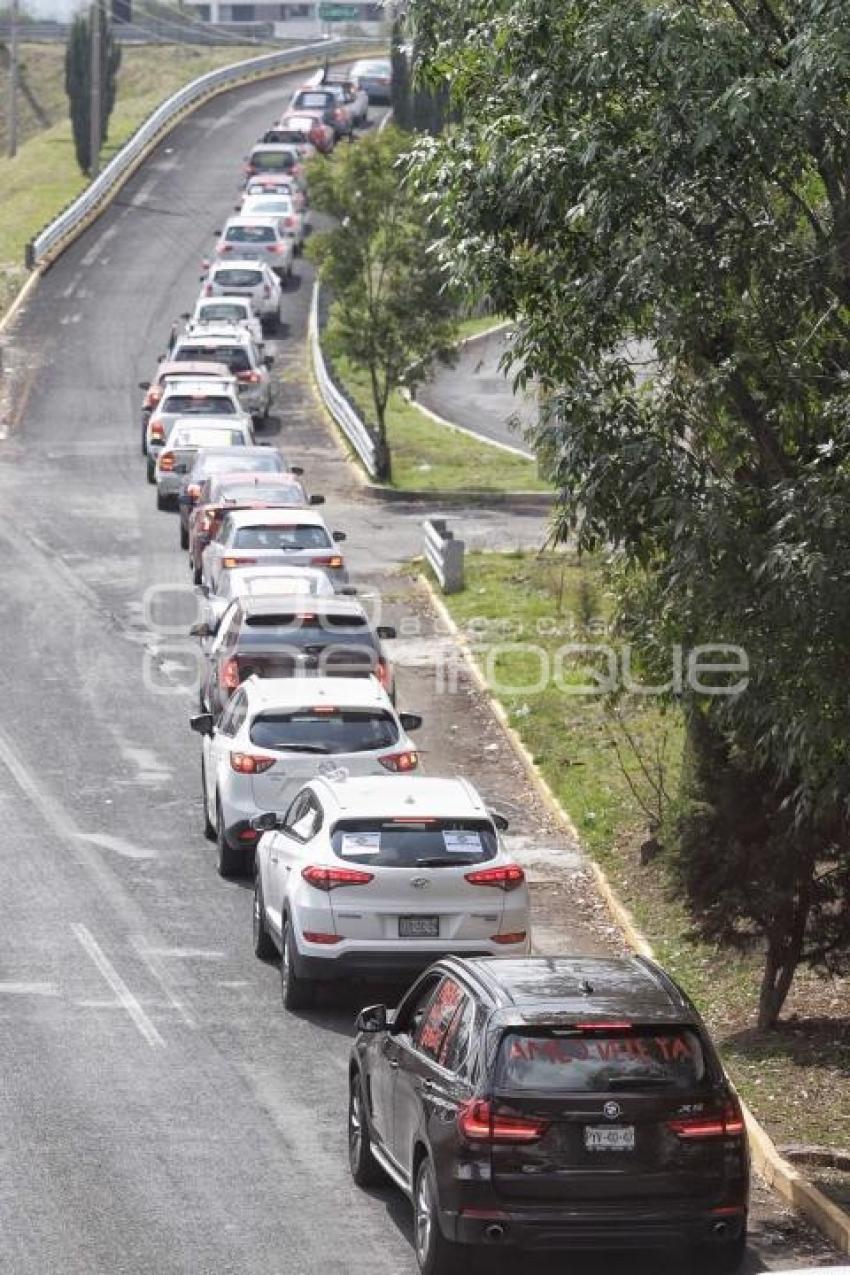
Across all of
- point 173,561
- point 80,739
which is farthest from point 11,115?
point 80,739

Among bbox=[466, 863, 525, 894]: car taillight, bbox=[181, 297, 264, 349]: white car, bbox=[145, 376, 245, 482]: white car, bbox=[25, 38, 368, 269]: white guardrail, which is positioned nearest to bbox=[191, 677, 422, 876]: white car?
bbox=[466, 863, 525, 894]: car taillight

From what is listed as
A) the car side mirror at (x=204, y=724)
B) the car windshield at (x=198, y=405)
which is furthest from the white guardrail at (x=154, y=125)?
the car side mirror at (x=204, y=724)

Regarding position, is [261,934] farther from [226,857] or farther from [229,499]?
[229,499]

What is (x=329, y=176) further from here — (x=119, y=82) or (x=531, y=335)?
(x=119, y=82)

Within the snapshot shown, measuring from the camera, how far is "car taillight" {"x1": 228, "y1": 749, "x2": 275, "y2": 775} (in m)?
20.4

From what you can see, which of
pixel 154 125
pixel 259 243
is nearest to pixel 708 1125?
pixel 259 243

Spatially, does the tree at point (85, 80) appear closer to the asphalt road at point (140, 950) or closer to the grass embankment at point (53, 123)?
the grass embankment at point (53, 123)

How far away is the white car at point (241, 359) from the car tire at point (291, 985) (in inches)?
1250

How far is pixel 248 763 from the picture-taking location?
67.3 ft

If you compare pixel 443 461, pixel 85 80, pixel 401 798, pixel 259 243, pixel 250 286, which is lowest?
pixel 443 461

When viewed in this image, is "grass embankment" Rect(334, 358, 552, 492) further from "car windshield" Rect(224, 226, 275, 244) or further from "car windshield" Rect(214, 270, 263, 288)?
"car windshield" Rect(224, 226, 275, 244)

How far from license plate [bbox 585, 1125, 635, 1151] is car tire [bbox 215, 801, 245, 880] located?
9653mm

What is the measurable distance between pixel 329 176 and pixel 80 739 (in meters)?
21.7

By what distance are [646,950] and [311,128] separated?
7032cm
